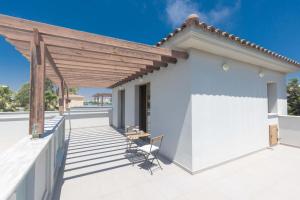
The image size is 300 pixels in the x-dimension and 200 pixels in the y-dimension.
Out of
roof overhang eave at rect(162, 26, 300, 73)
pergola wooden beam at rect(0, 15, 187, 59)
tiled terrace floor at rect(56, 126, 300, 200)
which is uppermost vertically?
roof overhang eave at rect(162, 26, 300, 73)

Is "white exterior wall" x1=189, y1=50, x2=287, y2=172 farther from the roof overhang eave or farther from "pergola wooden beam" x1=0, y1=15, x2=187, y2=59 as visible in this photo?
"pergola wooden beam" x1=0, y1=15, x2=187, y2=59

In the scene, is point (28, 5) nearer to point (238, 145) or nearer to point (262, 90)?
point (238, 145)

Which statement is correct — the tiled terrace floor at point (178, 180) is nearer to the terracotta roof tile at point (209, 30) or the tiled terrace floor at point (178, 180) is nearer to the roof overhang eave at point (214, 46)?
the roof overhang eave at point (214, 46)

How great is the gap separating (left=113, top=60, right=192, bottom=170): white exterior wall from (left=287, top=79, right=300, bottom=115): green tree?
8.97 metres

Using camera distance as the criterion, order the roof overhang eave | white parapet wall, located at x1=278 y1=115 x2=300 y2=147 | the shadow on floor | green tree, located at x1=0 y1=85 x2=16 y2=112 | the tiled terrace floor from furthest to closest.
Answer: green tree, located at x1=0 y1=85 x2=16 y2=112 → white parapet wall, located at x1=278 y1=115 x2=300 y2=147 → the shadow on floor → the roof overhang eave → the tiled terrace floor

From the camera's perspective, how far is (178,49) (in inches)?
148

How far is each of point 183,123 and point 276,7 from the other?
21.5 feet

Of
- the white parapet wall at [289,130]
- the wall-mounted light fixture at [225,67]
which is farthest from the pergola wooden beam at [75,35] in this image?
the white parapet wall at [289,130]

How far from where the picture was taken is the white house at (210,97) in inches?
142

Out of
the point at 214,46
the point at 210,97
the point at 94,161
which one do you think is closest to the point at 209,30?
the point at 214,46

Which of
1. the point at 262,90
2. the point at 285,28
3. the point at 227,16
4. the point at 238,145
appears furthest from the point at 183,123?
the point at 285,28

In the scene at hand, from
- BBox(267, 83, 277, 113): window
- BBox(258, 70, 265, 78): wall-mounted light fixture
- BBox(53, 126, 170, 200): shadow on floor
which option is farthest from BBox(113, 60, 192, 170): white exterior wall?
BBox(267, 83, 277, 113): window

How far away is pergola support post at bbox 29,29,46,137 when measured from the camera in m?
2.47

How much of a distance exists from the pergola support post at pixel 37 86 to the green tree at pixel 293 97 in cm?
1214
